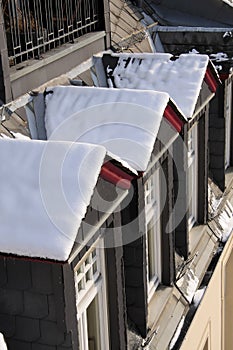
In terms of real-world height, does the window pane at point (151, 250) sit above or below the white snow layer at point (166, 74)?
below

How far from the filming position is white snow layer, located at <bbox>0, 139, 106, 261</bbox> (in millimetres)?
4629

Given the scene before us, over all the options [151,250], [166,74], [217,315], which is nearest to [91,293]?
[151,250]

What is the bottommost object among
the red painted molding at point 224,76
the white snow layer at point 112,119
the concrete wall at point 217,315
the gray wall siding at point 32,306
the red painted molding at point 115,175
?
the concrete wall at point 217,315

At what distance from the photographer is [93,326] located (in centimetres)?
614

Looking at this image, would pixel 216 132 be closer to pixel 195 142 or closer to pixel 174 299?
pixel 195 142

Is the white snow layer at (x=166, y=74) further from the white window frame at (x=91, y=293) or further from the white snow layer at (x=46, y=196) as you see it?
the white snow layer at (x=46, y=196)

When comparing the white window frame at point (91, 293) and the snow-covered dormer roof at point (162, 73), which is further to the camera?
the snow-covered dormer roof at point (162, 73)

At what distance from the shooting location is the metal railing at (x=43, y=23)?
6.98 metres

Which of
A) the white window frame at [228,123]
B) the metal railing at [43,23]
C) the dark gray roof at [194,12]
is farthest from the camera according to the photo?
the white window frame at [228,123]

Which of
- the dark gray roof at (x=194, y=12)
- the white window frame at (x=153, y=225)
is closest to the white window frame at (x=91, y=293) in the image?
the white window frame at (x=153, y=225)

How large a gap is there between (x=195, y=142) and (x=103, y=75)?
61.1 inches

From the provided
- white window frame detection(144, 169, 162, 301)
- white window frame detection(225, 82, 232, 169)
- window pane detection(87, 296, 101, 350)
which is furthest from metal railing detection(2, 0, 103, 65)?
white window frame detection(225, 82, 232, 169)

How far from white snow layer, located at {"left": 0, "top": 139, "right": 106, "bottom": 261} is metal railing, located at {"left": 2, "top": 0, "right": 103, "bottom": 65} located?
231 cm

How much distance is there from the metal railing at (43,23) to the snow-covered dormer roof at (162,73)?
61cm
